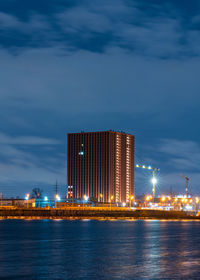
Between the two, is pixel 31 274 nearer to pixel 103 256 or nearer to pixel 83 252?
pixel 103 256

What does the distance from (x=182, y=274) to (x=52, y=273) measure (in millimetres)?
11104

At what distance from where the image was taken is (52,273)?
137 feet

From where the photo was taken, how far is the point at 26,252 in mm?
58625

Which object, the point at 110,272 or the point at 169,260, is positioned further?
the point at 169,260

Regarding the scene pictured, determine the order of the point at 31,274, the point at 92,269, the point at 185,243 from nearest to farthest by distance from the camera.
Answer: the point at 31,274, the point at 92,269, the point at 185,243

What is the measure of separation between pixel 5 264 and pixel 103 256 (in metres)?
12.5

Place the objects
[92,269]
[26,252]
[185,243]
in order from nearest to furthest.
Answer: [92,269]
[26,252]
[185,243]

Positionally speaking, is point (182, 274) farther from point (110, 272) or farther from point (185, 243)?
point (185, 243)

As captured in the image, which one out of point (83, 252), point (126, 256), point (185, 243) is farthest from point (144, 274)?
point (185, 243)

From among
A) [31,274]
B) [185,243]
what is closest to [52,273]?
[31,274]

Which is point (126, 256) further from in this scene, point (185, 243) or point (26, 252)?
point (185, 243)

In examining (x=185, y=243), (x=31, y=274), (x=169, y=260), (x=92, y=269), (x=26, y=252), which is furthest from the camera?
(x=185, y=243)

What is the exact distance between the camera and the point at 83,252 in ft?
197

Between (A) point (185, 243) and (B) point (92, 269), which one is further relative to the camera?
(A) point (185, 243)
